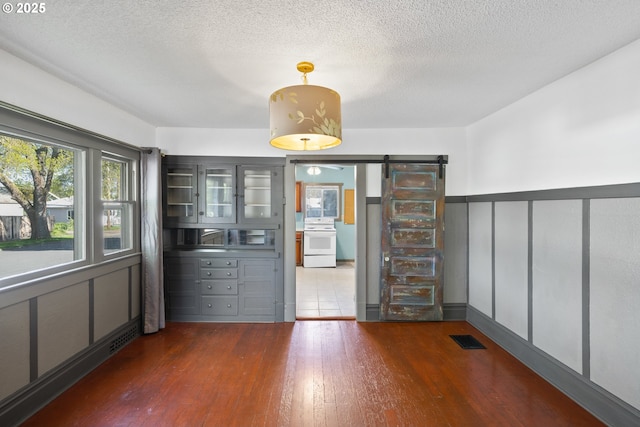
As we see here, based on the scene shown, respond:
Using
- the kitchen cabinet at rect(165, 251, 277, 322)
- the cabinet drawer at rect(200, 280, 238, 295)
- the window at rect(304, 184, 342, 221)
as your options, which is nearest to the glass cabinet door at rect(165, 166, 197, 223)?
the kitchen cabinet at rect(165, 251, 277, 322)

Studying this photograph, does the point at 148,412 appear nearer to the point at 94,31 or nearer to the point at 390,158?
the point at 94,31

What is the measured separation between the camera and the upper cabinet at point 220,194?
3742mm

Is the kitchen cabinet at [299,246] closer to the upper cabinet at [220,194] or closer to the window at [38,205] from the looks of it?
the upper cabinet at [220,194]

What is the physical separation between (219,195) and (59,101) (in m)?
1.78

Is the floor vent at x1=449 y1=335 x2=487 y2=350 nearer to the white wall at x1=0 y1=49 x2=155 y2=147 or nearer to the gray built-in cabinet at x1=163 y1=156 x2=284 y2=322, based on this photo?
the gray built-in cabinet at x1=163 y1=156 x2=284 y2=322

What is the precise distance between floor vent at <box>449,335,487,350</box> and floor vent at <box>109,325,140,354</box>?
137 inches

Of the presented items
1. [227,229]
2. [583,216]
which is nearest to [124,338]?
[227,229]

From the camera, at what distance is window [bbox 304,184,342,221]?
7.54 metres

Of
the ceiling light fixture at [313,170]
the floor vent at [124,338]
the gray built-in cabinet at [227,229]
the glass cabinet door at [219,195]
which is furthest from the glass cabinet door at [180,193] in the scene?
the ceiling light fixture at [313,170]

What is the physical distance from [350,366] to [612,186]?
2362 millimetres

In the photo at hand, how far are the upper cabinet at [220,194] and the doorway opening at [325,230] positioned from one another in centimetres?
194

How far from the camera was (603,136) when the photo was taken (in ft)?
6.63

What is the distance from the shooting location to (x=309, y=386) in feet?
7.83

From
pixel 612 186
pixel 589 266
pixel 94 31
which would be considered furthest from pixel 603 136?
pixel 94 31
